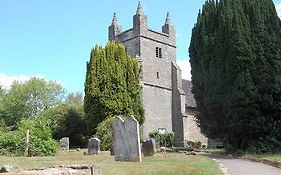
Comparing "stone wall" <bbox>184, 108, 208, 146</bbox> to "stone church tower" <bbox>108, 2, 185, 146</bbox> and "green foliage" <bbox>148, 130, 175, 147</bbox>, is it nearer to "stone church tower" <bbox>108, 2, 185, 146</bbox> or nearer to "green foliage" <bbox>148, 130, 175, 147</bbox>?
"stone church tower" <bbox>108, 2, 185, 146</bbox>

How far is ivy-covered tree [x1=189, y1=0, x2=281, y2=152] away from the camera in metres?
20.7

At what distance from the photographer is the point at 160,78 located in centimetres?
4778

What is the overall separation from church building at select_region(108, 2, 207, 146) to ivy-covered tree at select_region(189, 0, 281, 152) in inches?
831

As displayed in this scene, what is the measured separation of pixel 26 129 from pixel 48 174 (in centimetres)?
1735

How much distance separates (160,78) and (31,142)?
27.3m

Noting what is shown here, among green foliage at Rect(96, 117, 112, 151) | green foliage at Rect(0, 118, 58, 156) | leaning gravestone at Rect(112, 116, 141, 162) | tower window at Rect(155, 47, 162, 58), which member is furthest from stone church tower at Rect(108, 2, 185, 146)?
leaning gravestone at Rect(112, 116, 141, 162)

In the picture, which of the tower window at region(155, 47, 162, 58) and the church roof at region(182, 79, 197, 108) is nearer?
the tower window at region(155, 47, 162, 58)

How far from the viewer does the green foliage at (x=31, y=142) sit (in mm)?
21828

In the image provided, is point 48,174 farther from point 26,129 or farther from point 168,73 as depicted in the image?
point 168,73

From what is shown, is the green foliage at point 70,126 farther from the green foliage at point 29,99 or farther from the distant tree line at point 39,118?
the green foliage at point 29,99

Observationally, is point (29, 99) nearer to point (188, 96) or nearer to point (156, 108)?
point (156, 108)

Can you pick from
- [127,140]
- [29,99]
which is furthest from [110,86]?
[29,99]

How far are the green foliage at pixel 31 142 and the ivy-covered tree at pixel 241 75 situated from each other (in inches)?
350

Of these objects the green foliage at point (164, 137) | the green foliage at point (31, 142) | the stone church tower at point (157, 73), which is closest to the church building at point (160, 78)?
the stone church tower at point (157, 73)
